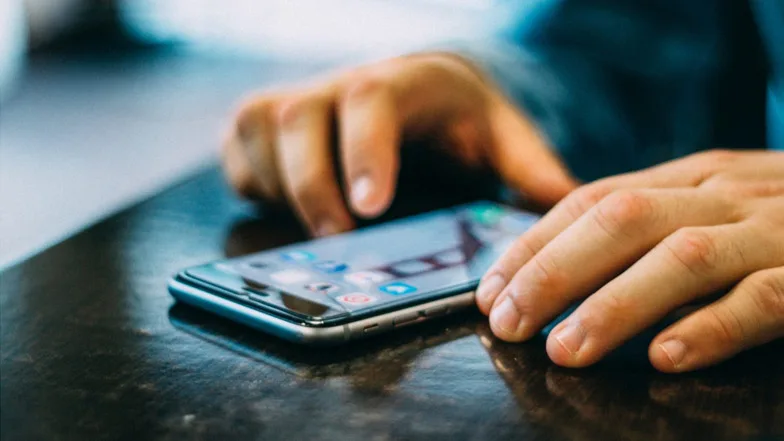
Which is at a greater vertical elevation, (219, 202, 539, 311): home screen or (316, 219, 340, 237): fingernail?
(219, 202, 539, 311): home screen

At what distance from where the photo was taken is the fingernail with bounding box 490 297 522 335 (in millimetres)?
367

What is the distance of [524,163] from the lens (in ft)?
2.15

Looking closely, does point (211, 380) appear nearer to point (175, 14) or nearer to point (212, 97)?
point (212, 97)

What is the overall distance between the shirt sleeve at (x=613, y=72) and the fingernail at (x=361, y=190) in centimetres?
31

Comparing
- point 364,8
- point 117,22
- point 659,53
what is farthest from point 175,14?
point 659,53

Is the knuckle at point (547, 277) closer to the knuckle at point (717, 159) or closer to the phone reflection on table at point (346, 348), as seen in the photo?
the phone reflection on table at point (346, 348)

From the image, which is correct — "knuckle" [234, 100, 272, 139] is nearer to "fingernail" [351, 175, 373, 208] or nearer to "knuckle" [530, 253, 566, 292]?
"fingernail" [351, 175, 373, 208]

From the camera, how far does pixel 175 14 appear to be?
3816mm

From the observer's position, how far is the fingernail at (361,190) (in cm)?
55

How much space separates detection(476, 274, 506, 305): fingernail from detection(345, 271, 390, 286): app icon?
0.16 ft

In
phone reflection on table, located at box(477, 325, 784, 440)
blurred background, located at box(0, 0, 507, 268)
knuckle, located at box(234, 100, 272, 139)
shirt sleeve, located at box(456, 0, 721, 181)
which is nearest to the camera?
phone reflection on table, located at box(477, 325, 784, 440)

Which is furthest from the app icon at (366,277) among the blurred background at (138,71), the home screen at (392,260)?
the blurred background at (138,71)

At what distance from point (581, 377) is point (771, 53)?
0.62 m

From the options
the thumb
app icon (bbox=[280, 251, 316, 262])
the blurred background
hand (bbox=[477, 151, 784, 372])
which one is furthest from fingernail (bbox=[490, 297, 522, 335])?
the blurred background
